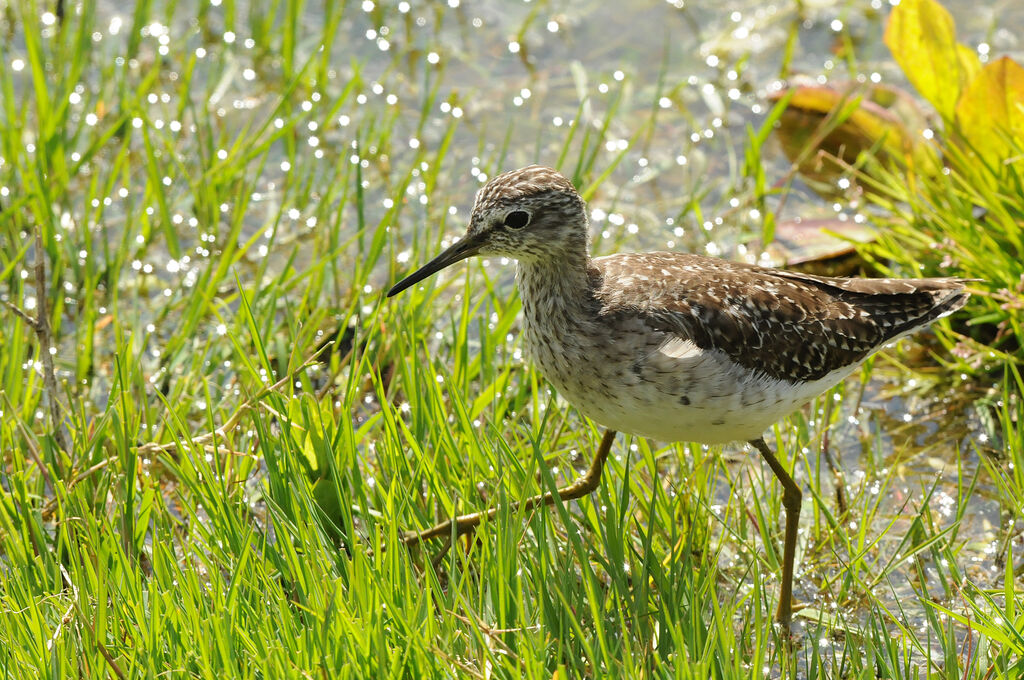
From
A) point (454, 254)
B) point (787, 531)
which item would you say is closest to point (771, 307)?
point (787, 531)

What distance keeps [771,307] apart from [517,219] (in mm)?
1096

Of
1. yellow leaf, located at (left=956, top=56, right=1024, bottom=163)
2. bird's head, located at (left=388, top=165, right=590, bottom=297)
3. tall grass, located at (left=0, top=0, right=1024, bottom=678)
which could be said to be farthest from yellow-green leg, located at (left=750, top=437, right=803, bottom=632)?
yellow leaf, located at (left=956, top=56, right=1024, bottom=163)

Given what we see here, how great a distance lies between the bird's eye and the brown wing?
1.21ft

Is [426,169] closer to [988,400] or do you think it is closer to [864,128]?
[864,128]

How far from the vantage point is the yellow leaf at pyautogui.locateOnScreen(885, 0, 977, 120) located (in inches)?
250

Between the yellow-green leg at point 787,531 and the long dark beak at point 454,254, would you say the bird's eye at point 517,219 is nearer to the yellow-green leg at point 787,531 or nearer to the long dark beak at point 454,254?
the long dark beak at point 454,254

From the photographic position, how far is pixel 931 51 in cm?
637

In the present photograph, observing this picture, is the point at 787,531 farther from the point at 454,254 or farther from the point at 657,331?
the point at 454,254

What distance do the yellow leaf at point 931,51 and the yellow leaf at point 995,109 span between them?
12 centimetres

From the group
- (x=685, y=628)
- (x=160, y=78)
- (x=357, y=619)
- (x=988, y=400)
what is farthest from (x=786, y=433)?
(x=160, y=78)

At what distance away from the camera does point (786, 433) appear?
5836 millimetres

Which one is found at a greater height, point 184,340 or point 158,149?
point 158,149

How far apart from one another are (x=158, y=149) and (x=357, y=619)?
4273 mm

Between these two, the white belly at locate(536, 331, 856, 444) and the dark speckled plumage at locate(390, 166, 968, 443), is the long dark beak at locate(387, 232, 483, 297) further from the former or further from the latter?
the white belly at locate(536, 331, 856, 444)
